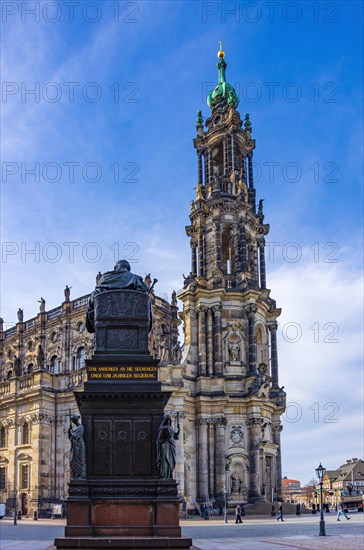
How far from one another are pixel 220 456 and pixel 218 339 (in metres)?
A: 9.39

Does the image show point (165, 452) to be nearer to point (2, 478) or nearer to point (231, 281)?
point (2, 478)

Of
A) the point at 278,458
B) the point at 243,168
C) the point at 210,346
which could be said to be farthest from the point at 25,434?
the point at 243,168

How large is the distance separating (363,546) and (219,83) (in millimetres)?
58377

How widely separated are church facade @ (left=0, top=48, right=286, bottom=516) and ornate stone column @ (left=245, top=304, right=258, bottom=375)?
0.32 feet

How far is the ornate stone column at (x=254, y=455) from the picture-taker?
54219 mm

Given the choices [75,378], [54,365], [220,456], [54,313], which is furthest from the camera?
[54,313]

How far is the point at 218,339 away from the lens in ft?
188

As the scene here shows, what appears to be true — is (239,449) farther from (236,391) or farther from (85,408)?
(85,408)

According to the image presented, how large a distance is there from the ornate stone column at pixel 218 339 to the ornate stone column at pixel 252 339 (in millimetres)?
2567

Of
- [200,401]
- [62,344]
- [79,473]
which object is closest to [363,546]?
[79,473]

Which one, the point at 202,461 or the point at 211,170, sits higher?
the point at 211,170

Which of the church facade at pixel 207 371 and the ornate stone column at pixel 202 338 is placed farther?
the ornate stone column at pixel 202 338

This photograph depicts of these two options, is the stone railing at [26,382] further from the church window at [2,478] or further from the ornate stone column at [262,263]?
the ornate stone column at [262,263]

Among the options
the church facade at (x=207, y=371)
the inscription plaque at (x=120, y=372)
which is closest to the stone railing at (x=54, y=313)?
the church facade at (x=207, y=371)
